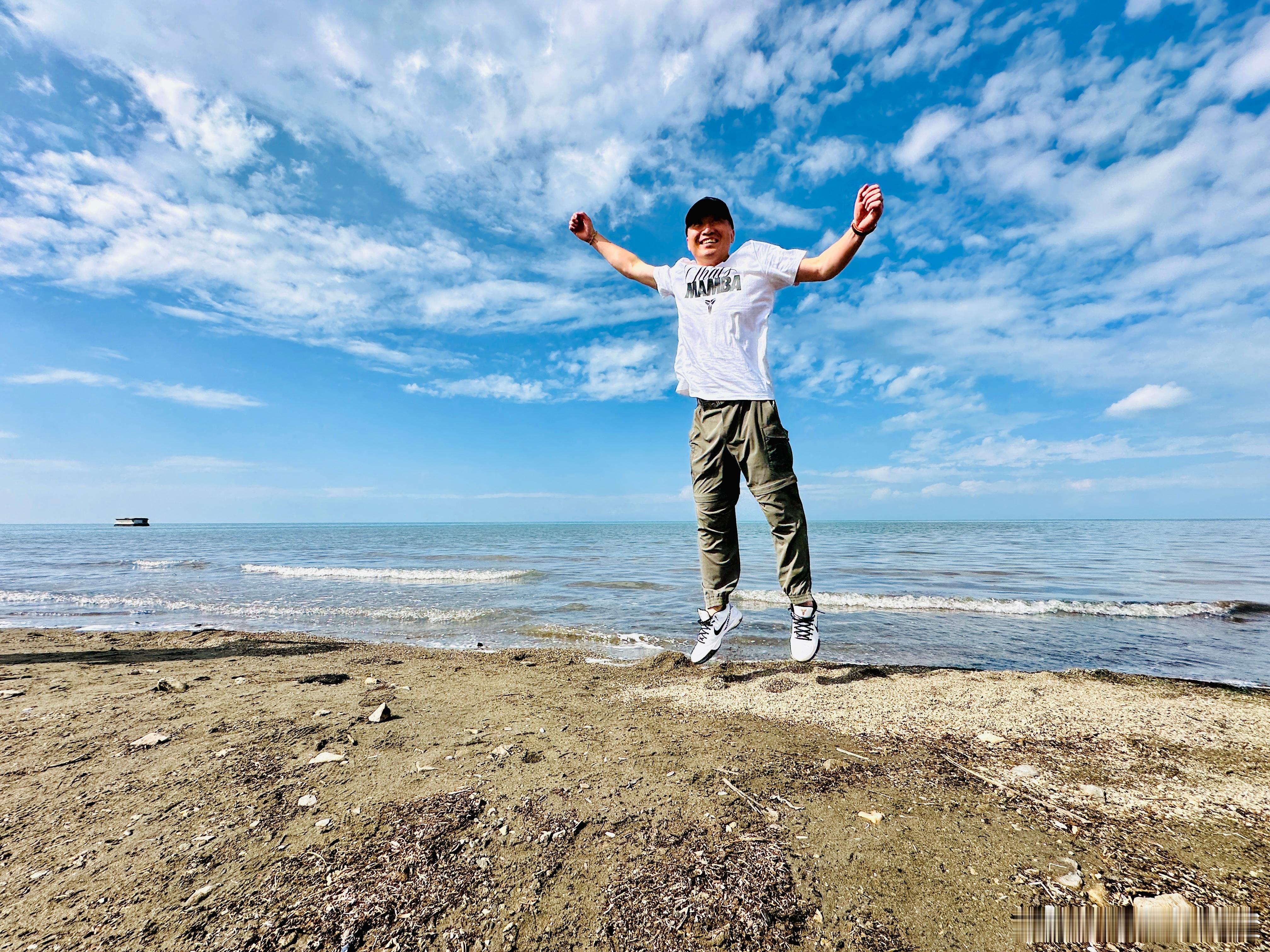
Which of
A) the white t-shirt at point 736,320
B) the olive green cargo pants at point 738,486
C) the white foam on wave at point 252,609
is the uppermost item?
the white t-shirt at point 736,320

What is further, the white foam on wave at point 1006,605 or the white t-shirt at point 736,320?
the white foam on wave at point 1006,605

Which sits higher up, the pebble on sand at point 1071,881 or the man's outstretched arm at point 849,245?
the man's outstretched arm at point 849,245

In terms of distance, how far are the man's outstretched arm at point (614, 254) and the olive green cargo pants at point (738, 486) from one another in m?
1.11

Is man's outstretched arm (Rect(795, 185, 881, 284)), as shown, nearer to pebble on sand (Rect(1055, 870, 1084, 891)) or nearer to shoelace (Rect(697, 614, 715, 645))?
shoelace (Rect(697, 614, 715, 645))

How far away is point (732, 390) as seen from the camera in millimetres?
3629

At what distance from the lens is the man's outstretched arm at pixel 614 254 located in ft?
13.4

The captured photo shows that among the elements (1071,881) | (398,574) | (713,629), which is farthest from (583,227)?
(398,574)

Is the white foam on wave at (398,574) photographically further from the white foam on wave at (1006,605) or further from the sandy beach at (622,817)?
the sandy beach at (622,817)

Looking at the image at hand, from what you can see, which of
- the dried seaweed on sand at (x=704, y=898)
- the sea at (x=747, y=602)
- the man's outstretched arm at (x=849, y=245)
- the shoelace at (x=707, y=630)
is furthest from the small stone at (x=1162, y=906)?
the sea at (x=747, y=602)

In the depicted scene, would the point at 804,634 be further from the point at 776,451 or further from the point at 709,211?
the point at 709,211

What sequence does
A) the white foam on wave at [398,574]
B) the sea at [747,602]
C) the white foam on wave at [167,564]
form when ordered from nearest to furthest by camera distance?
the sea at [747,602]
the white foam on wave at [398,574]
the white foam on wave at [167,564]

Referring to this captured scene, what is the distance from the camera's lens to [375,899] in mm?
1568

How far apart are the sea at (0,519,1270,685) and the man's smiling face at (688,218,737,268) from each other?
4.09 metres

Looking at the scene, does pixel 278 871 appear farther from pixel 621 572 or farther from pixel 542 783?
pixel 621 572
